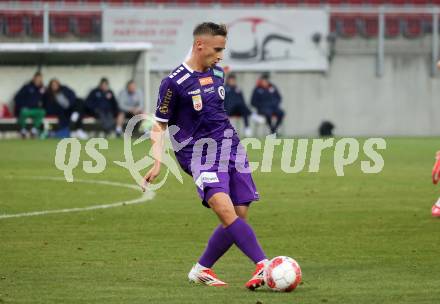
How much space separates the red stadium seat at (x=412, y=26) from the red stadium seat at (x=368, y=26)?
91 cm

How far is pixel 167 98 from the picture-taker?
8938 millimetres

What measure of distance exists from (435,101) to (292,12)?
5.70m

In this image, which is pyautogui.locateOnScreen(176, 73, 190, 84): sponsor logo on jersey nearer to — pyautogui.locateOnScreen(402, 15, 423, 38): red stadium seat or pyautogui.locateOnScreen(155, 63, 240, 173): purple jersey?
pyautogui.locateOnScreen(155, 63, 240, 173): purple jersey

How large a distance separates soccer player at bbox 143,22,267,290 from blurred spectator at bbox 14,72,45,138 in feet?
82.1

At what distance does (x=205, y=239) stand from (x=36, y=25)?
25.5m

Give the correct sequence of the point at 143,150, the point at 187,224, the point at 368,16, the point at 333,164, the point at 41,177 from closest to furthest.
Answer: the point at 187,224
the point at 41,177
the point at 333,164
the point at 143,150
the point at 368,16

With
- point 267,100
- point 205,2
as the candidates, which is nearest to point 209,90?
point 267,100

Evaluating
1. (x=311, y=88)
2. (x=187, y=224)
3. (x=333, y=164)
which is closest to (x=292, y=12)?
(x=311, y=88)

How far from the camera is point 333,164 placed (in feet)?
79.4

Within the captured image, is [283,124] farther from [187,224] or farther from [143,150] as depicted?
[187,224]

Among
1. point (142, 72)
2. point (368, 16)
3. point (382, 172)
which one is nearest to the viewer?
point (382, 172)

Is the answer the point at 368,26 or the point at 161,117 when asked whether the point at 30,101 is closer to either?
the point at 368,26

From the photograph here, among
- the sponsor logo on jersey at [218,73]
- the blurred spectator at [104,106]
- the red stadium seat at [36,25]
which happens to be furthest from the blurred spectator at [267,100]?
the sponsor logo on jersey at [218,73]

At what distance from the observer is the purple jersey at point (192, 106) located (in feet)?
29.2
